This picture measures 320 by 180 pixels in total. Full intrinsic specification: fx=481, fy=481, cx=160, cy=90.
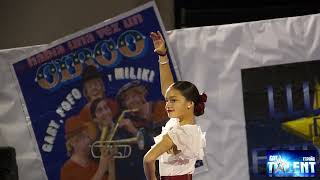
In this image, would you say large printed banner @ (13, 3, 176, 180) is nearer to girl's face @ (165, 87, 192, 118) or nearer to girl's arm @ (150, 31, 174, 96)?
girl's arm @ (150, 31, 174, 96)

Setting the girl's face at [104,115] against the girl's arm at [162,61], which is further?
the girl's face at [104,115]

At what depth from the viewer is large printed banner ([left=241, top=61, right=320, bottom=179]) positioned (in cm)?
200

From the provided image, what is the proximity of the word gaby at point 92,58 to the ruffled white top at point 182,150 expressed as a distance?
0.66 meters

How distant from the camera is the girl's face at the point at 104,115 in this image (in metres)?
2.21

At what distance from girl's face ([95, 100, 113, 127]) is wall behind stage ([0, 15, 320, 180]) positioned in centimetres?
38

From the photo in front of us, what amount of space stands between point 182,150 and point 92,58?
0.83 metres

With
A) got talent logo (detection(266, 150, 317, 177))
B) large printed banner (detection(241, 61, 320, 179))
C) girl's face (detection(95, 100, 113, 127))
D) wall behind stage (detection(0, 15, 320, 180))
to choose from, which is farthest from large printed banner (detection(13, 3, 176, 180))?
got talent logo (detection(266, 150, 317, 177))

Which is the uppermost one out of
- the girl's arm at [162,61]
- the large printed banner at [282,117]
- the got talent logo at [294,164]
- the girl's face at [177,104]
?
the girl's arm at [162,61]

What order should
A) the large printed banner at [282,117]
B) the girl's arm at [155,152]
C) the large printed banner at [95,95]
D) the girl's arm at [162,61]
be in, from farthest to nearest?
1. the large printed banner at [95,95]
2. the large printed banner at [282,117]
3. the girl's arm at [162,61]
4. the girl's arm at [155,152]

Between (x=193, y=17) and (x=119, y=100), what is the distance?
3.85 ft

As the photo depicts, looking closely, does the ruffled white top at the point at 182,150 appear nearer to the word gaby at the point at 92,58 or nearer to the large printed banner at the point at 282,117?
the large printed banner at the point at 282,117

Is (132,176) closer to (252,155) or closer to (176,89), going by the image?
(252,155)

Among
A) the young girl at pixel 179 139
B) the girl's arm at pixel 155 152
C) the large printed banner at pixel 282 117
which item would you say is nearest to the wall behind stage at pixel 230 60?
the large printed banner at pixel 282 117

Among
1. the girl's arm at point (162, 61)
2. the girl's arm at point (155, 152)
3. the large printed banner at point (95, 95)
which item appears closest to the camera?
the girl's arm at point (155, 152)
